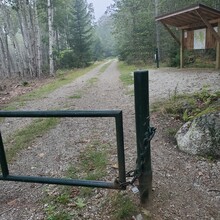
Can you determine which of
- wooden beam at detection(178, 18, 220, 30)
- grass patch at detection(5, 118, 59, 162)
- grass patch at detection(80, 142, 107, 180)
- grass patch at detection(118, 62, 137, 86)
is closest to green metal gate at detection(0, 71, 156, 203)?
grass patch at detection(80, 142, 107, 180)

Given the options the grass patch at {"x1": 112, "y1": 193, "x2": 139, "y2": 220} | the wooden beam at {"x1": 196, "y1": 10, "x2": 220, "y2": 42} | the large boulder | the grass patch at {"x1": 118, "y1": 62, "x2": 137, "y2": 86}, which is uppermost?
the wooden beam at {"x1": 196, "y1": 10, "x2": 220, "y2": 42}

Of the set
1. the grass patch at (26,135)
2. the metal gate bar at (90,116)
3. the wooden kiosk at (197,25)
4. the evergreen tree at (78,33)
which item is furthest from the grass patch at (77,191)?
the evergreen tree at (78,33)

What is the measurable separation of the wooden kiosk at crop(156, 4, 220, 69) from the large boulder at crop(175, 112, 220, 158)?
27.2 feet

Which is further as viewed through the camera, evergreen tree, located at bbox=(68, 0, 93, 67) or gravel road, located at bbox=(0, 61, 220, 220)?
evergreen tree, located at bbox=(68, 0, 93, 67)

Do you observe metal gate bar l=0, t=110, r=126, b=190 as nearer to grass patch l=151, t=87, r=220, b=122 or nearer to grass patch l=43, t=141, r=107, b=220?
grass patch l=43, t=141, r=107, b=220

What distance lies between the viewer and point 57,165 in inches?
131

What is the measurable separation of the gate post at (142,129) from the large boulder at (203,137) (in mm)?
1231

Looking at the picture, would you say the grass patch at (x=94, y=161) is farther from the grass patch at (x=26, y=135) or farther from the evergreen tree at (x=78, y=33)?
the evergreen tree at (x=78, y=33)

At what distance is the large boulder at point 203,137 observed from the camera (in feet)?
10.4

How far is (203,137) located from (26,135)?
314 centimetres

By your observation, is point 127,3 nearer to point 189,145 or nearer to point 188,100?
point 188,100

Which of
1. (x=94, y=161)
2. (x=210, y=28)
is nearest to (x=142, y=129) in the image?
(x=94, y=161)

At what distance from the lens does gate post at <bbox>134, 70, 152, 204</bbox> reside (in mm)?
2094

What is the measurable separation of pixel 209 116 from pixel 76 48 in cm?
2795
